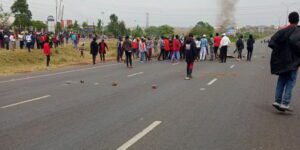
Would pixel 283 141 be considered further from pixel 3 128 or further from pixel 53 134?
pixel 3 128

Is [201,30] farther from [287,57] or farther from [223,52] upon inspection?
[287,57]

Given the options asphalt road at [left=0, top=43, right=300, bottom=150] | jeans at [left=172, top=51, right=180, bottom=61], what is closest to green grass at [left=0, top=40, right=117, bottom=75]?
jeans at [left=172, top=51, right=180, bottom=61]

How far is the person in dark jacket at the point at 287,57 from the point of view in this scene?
8.00 meters

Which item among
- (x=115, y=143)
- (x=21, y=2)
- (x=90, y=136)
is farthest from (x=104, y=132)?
(x=21, y=2)

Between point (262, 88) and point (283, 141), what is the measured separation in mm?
6415

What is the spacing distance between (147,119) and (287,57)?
3220mm

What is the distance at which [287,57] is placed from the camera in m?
8.11

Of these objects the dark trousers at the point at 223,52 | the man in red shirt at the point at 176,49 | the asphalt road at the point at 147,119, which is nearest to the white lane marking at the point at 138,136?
the asphalt road at the point at 147,119

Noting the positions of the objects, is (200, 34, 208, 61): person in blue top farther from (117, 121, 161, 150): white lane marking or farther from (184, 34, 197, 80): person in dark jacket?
(117, 121, 161, 150): white lane marking

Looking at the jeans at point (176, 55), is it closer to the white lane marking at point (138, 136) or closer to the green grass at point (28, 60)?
the green grass at point (28, 60)

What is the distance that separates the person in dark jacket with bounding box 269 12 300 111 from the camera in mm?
8000

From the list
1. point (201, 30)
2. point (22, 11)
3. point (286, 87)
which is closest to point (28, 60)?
point (286, 87)

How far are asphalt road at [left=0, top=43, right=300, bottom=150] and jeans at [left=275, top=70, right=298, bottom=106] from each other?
336 millimetres

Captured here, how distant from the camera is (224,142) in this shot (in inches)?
240
